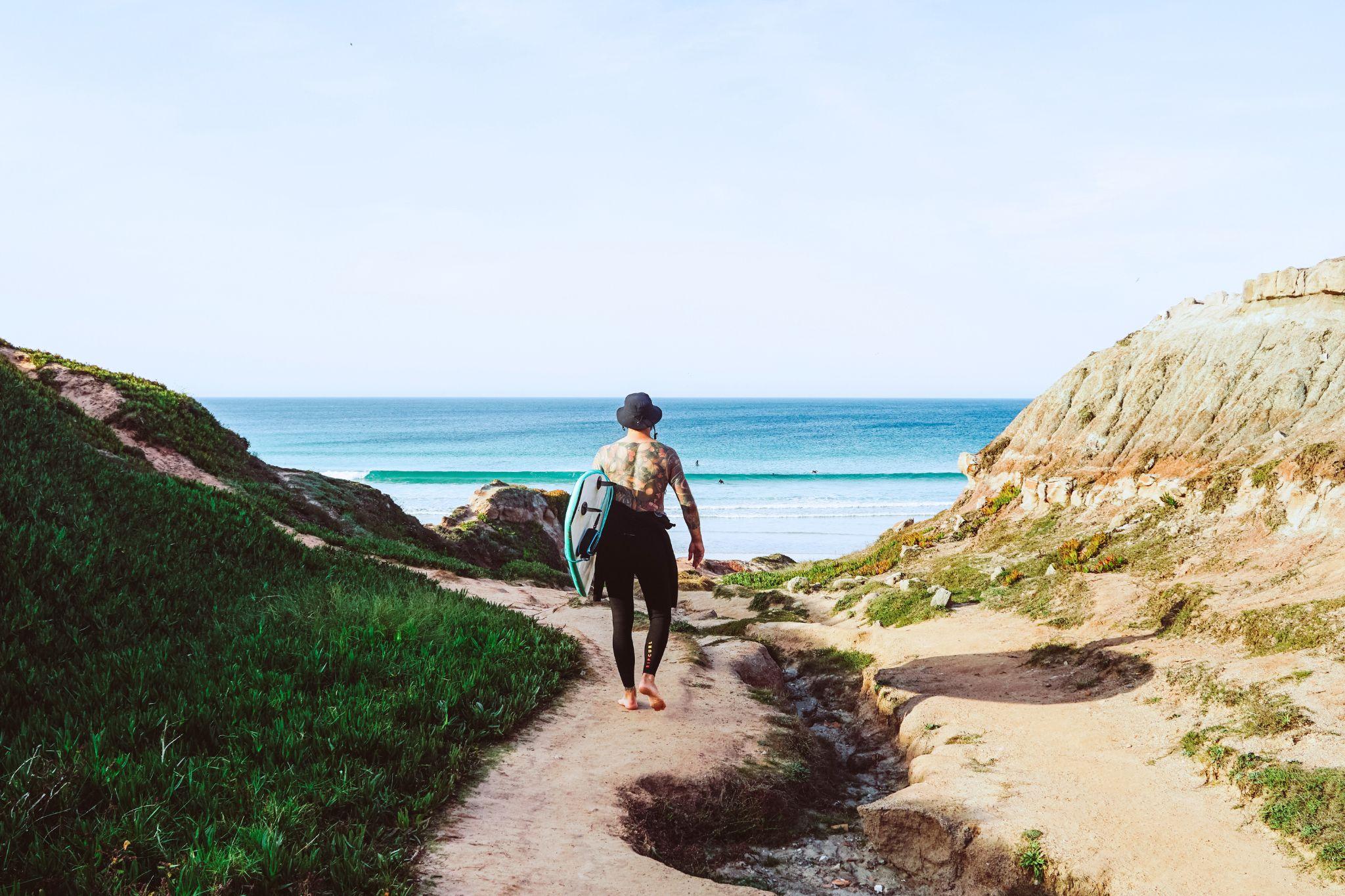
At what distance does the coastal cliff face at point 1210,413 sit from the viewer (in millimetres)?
11188

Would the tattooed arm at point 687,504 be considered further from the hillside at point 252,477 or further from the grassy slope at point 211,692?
the hillside at point 252,477

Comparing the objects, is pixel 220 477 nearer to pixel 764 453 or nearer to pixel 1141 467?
pixel 1141 467

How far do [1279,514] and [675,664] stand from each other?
8.13m

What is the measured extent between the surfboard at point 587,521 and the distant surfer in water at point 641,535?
73mm

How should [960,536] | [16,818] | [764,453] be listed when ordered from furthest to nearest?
1. [764,453]
2. [960,536]
3. [16,818]

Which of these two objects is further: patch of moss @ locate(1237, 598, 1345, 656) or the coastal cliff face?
the coastal cliff face

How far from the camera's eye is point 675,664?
9.23 metres

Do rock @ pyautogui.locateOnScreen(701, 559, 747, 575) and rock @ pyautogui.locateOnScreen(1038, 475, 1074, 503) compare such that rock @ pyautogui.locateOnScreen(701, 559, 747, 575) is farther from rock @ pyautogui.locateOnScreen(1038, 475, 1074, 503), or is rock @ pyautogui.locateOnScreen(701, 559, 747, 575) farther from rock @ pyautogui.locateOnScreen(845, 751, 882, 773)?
rock @ pyautogui.locateOnScreen(845, 751, 882, 773)

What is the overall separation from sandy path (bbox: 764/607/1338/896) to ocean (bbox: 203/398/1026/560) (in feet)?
82.8

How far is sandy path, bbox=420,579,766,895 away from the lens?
14.4 feet

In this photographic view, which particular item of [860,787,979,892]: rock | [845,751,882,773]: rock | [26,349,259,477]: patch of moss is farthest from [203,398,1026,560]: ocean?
[860,787,979,892]: rock

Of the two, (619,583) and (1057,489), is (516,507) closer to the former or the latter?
(1057,489)

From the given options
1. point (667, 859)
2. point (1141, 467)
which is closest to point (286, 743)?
point (667, 859)

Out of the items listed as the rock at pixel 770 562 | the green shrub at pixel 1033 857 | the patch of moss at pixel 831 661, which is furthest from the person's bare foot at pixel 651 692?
the rock at pixel 770 562
